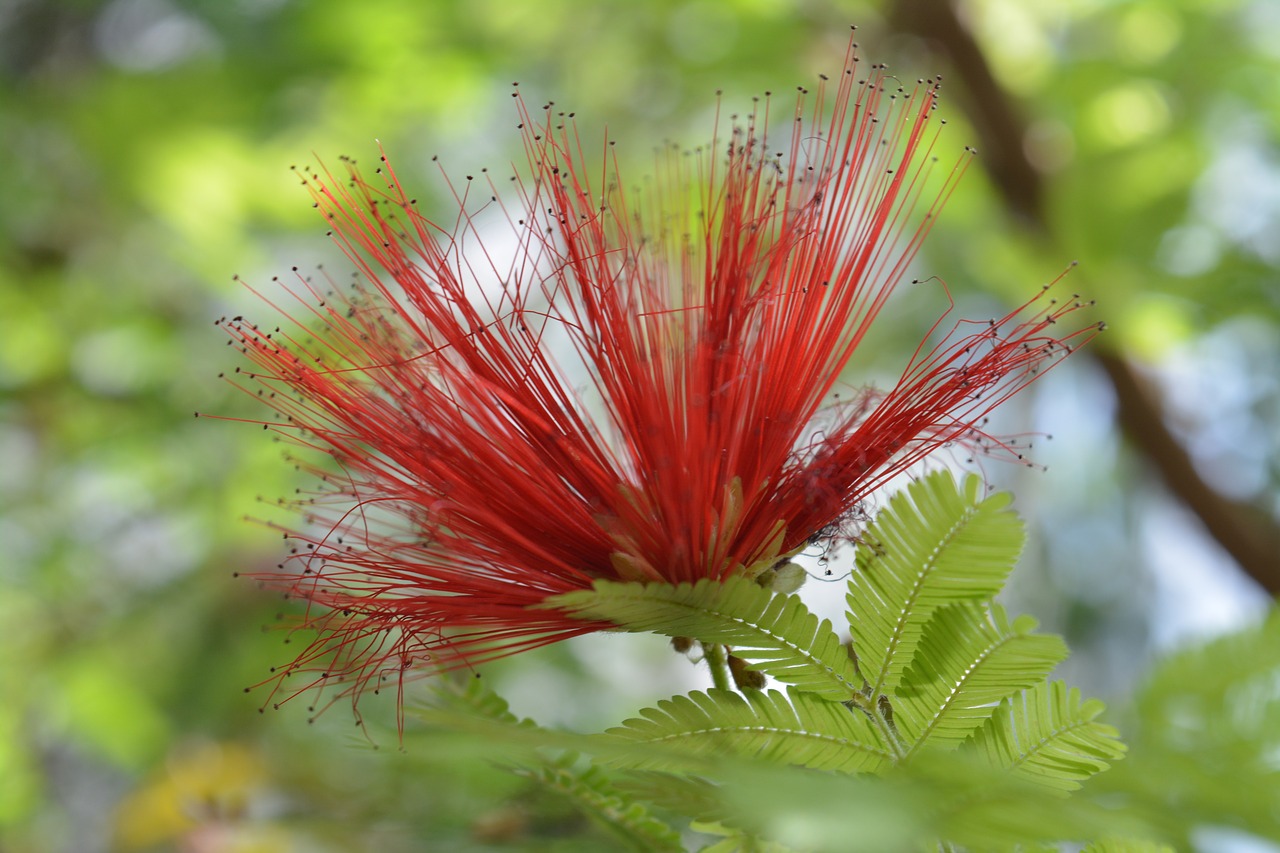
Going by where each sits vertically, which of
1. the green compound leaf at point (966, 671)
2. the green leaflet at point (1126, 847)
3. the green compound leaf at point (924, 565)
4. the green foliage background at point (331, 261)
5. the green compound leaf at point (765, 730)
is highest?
the green foliage background at point (331, 261)

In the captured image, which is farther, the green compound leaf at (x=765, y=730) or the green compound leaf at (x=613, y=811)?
the green compound leaf at (x=613, y=811)

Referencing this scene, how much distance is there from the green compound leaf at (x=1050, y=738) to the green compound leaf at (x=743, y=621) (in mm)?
109

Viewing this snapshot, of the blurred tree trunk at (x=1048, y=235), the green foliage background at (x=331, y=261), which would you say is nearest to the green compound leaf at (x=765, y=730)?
the green foliage background at (x=331, y=261)

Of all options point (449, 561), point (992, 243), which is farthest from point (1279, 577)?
point (449, 561)

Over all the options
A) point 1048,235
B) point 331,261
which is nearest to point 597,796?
point 1048,235

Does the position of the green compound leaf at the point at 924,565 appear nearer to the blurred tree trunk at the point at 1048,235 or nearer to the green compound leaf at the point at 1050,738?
the green compound leaf at the point at 1050,738

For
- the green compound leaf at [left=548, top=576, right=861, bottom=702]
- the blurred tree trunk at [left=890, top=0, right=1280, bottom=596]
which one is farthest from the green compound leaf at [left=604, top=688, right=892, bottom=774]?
the blurred tree trunk at [left=890, top=0, right=1280, bottom=596]

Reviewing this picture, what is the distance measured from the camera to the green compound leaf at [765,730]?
798mm

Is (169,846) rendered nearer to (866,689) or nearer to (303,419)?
(303,419)

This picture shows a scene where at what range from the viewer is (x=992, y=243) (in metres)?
2.84

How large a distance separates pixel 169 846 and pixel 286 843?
976 mm

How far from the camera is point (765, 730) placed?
0.81 metres

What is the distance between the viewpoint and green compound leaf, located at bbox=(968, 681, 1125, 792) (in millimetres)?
822

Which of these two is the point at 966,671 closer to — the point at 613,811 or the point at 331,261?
the point at 613,811
